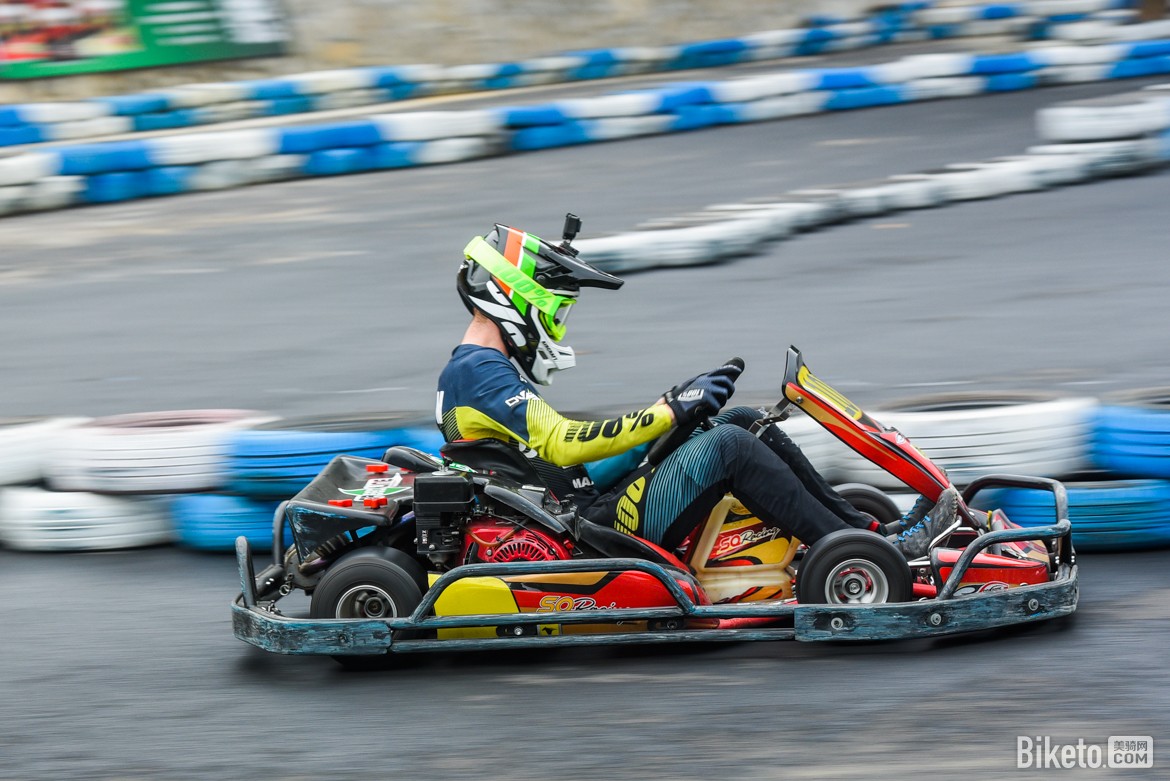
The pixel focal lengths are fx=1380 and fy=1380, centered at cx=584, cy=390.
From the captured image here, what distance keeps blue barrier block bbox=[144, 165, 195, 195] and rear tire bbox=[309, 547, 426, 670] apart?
1060 cm

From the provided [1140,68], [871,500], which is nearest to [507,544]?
[871,500]

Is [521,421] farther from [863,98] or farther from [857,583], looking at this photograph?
[863,98]

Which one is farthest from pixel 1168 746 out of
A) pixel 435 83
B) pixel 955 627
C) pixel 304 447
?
pixel 435 83

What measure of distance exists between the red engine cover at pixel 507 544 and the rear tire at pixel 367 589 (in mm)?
223

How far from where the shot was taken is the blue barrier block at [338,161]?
14.7m

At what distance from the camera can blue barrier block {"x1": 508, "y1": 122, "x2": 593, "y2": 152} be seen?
50.4ft

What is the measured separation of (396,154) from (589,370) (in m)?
7.49

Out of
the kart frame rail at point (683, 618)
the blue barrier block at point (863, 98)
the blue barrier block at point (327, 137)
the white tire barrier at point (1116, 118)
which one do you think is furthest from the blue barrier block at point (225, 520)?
the blue barrier block at point (863, 98)

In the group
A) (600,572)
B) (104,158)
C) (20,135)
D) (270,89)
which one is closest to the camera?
(600,572)

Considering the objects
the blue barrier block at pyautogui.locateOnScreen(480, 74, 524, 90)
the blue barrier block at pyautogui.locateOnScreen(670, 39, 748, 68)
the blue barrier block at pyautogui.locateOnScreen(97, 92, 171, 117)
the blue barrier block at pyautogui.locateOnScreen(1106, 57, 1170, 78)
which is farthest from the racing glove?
the blue barrier block at pyautogui.locateOnScreen(670, 39, 748, 68)

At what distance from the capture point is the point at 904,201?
1195 centimetres

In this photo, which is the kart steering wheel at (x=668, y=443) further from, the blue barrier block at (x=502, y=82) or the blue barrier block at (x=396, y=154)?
the blue barrier block at (x=502, y=82)

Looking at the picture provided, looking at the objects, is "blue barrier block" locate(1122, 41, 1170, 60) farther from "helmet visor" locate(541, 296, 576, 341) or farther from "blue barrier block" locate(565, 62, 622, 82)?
"helmet visor" locate(541, 296, 576, 341)

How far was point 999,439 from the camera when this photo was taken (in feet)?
18.0
